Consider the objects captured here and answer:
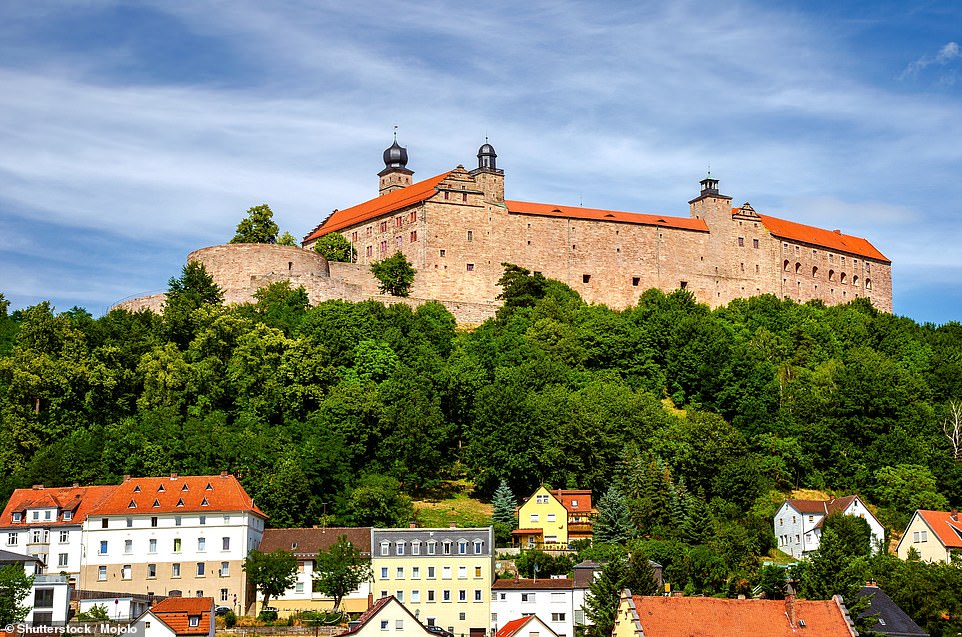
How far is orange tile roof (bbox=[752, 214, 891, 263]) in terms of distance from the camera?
124250 millimetres

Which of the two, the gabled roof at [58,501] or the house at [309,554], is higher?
the gabled roof at [58,501]

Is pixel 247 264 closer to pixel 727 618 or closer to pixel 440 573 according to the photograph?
pixel 440 573

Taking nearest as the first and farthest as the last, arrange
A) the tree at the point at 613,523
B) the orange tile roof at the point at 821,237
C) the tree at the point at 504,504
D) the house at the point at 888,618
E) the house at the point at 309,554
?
the house at the point at 888,618 → the house at the point at 309,554 → the tree at the point at 613,523 → the tree at the point at 504,504 → the orange tile roof at the point at 821,237

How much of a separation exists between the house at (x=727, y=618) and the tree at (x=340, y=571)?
1536 centimetres

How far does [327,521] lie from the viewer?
2744 inches

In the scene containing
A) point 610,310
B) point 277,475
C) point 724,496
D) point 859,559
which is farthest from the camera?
point 610,310

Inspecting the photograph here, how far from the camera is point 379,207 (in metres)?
113

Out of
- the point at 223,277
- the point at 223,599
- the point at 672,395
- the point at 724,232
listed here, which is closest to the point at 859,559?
the point at 223,599

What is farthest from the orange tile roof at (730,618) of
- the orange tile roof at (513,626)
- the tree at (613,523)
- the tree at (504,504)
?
the tree at (504,504)

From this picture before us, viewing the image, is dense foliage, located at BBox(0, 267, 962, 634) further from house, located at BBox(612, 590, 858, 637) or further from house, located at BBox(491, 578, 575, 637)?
house, located at BBox(612, 590, 858, 637)

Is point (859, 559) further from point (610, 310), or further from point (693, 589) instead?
point (610, 310)

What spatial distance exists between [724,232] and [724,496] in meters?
46.8

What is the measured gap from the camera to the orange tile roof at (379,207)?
108562 millimetres

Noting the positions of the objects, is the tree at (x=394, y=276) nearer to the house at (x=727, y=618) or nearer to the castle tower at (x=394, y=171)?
the castle tower at (x=394, y=171)
